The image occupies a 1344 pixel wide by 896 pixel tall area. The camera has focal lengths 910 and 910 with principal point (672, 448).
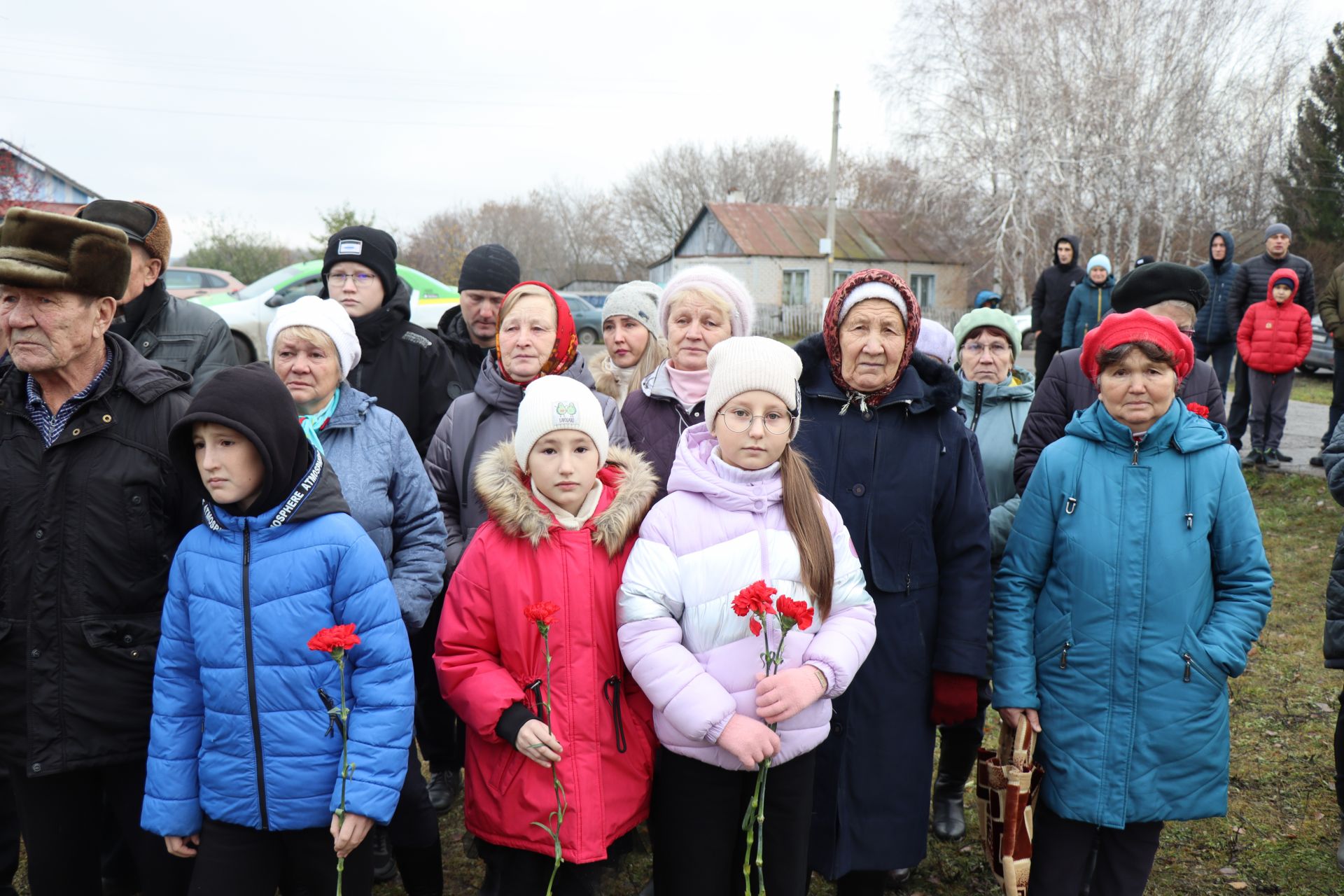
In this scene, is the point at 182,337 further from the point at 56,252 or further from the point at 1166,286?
the point at 1166,286

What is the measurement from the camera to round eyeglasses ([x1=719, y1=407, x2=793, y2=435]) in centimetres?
245

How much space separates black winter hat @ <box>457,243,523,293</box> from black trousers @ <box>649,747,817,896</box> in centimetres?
283

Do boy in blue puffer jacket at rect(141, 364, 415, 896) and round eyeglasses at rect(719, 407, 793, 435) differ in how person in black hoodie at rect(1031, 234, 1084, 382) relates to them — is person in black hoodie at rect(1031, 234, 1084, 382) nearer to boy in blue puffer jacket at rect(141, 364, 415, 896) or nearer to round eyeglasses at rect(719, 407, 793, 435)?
round eyeglasses at rect(719, 407, 793, 435)

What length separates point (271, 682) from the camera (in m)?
2.30

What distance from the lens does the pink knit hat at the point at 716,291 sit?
352cm

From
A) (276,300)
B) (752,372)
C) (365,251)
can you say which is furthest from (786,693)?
(276,300)

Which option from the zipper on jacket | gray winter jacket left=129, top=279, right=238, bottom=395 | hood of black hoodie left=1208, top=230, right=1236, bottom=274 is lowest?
the zipper on jacket

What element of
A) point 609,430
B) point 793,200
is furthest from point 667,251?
point 609,430

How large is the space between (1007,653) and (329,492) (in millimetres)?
2023

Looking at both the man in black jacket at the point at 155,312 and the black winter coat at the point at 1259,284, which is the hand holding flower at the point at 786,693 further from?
the black winter coat at the point at 1259,284

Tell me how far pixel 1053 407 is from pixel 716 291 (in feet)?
5.09

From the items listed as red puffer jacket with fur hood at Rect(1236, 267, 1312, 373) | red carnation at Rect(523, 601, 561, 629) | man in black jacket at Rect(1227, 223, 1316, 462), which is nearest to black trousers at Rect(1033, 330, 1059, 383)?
man in black jacket at Rect(1227, 223, 1316, 462)

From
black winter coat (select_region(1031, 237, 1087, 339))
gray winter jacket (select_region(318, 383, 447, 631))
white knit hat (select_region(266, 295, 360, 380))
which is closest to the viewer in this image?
gray winter jacket (select_region(318, 383, 447, 631))

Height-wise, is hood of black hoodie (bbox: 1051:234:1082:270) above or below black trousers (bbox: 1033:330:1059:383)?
above
